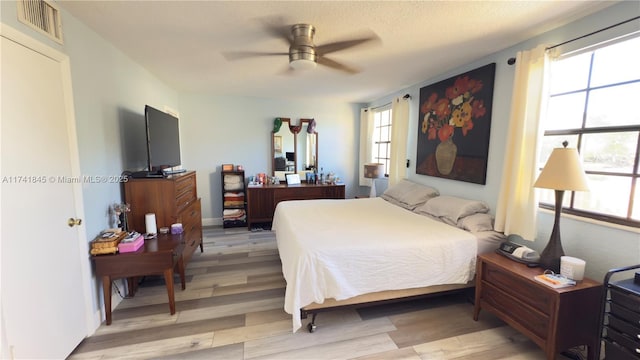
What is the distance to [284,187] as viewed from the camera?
15.4 ft

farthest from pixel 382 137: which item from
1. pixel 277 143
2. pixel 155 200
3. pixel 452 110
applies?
pixel 155 200

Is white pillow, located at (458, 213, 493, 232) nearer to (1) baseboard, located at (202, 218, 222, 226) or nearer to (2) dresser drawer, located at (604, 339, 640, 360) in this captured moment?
(2) dresser drawer, located at (604, 339, 640, 360)

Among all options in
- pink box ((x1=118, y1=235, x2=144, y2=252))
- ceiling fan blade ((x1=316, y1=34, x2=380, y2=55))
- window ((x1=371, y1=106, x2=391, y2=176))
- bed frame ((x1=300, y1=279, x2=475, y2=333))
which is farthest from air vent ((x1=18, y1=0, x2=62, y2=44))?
window ((x1=371, y1=106, x2=391, y2=176))

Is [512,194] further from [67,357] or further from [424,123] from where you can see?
[67,357]

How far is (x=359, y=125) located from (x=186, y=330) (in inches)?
175

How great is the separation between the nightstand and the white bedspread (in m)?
0.34

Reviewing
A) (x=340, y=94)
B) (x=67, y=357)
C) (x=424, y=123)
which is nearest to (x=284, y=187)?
(x=340, y=94)

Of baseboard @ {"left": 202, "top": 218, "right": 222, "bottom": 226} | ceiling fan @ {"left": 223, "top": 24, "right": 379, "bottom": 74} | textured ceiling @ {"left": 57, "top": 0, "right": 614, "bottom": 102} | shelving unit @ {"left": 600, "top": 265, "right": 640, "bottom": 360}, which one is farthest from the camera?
baseboard @ {"left": 202, "top": 218, "right": 222, "bottom": 226}

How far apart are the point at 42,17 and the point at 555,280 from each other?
12.0 ft

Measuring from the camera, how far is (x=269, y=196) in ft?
15.4

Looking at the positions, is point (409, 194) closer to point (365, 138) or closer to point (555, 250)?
point (555, 250)

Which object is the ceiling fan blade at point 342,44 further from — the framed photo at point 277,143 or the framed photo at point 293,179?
→ the framed photo at point 293,179

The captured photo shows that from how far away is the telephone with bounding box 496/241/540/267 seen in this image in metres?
1.94

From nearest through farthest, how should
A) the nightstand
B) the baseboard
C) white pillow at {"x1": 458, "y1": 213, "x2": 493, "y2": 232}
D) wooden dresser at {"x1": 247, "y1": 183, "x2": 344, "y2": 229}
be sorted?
the nightstand < white pillow at {"x1": 458, "y1": 213, "x2": 493, "y2": 232} < wooden dresser at {"x1": 247, "y1": 183, "x2": 344, "y2": 229} < the baseboard
